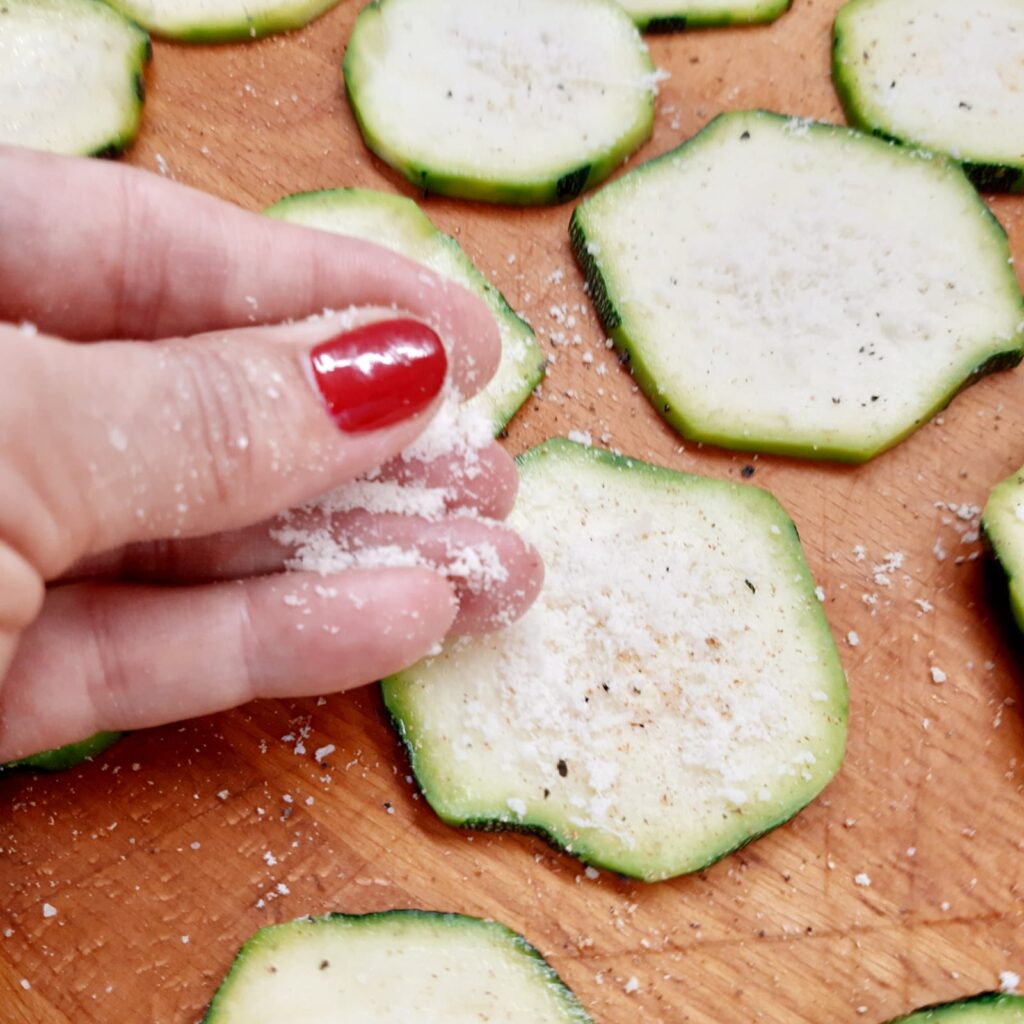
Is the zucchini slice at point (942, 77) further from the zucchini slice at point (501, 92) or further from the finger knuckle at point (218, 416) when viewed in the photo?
the finger knuckle at point (218, 416)

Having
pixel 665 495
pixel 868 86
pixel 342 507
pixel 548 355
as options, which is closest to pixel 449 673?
pixel 342 507

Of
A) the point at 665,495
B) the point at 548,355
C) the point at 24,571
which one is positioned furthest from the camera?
the point at 548,355

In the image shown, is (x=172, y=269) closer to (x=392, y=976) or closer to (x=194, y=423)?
(x=194, y=423)

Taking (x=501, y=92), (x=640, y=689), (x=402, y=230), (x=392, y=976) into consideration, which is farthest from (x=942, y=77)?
(x=392, y=976)

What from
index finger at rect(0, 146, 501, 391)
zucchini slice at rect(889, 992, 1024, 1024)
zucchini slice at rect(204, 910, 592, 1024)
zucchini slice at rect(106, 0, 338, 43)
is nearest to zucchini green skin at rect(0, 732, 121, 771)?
zucchini slice at rect(204, 910, 592, 1024)

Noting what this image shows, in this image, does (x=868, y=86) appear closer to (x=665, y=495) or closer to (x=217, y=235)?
(x=665, y=495)

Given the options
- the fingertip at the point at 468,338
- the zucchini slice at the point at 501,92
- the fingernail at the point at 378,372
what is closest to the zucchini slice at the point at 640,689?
the fingertip at the point at 468,338
